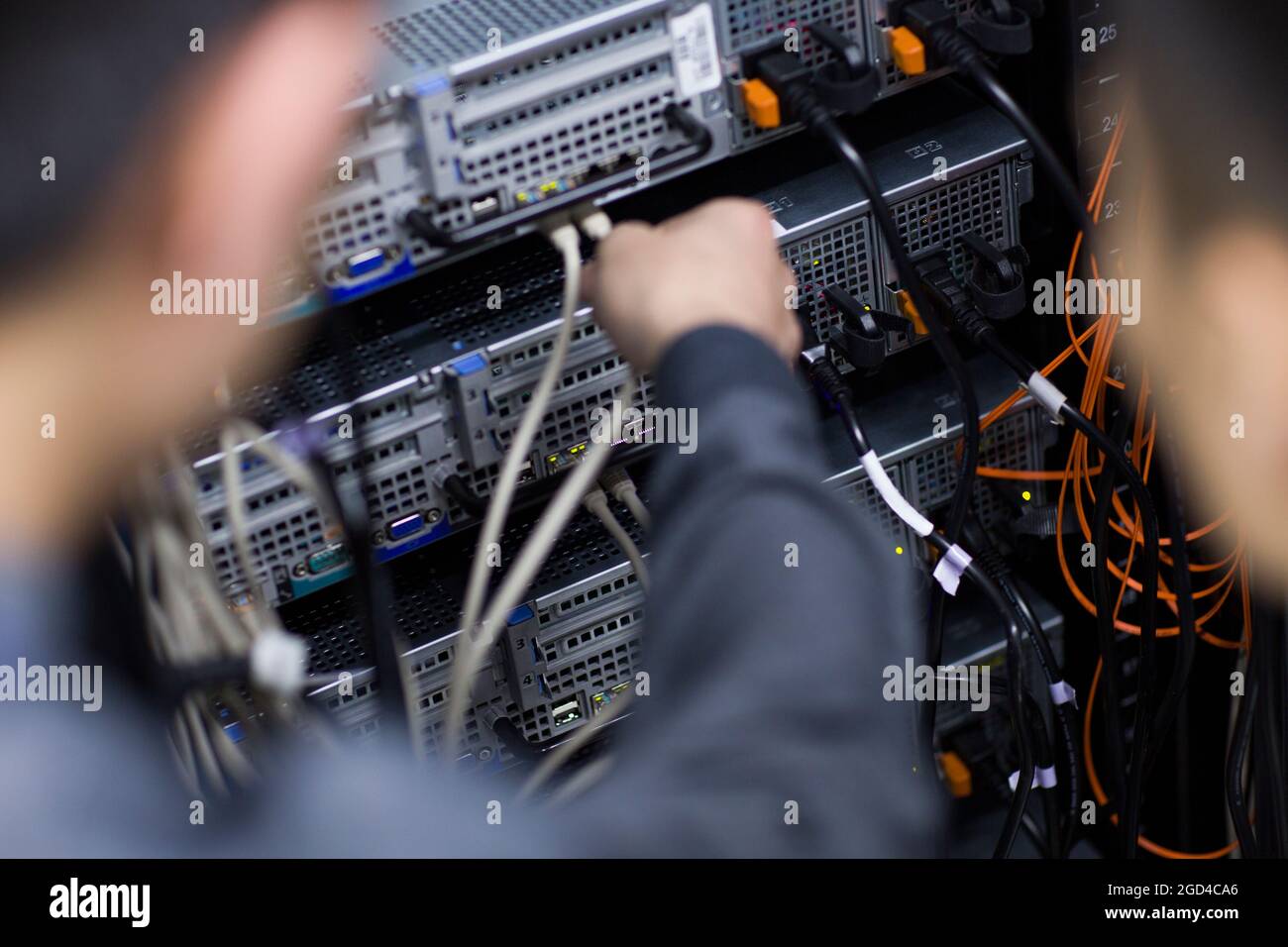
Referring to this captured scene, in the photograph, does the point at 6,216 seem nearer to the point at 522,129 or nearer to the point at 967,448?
the point at 522,129

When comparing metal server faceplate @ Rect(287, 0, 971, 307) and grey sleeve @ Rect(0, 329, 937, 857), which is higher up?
metal server faceplate @ Rect(287, 0, 971, 307)

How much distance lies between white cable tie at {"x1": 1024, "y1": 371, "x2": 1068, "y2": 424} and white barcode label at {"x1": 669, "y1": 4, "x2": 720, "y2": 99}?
14.8 inches

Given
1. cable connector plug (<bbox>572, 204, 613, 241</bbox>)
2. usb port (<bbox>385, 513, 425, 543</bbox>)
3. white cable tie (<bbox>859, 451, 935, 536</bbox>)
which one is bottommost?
white cable tie (<bbox>859, 451, 935, 536</bbox>)

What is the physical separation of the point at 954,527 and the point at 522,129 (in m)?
0.51

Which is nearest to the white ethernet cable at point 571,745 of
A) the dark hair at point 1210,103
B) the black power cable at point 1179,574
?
the black power cable at point 1179,574

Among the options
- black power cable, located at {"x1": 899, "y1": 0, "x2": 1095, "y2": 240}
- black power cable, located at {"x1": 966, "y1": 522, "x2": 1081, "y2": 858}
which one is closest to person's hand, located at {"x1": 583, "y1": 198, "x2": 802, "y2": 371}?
black power cable, located at {"x1": 899, "y1": 0, "x2": 1095, "y2": 240}

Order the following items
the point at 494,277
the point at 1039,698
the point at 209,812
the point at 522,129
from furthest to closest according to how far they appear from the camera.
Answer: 1. the point at 1039,698
2. the point at 494,277
3. the point at 522,129
4. the point at 209,812

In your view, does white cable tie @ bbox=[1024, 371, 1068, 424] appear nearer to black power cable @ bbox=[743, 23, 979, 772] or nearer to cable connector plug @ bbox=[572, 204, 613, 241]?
black power cable @ bbox=[743, 23, 979, 772]

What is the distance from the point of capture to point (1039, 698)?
1532 millimetres

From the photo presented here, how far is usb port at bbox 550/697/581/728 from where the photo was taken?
54.1 inches

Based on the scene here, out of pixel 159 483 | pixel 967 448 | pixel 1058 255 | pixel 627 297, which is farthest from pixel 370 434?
pixel 1058 255

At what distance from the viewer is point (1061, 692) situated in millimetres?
1458

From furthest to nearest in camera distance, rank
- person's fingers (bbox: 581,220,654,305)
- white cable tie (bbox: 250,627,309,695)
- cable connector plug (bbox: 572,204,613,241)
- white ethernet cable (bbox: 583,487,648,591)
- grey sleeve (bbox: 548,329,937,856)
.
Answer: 1. white ethernet cable (bbox: 583,487,648,591)
2. cable connector plug (bbox: 572,204,613,241)
3. person's fingers (bbox: 581,220,654,305)
4. white cable tie (bbox: 250,627,309,695)
5. grey sleeve (bbox: 548,329,937,856)
